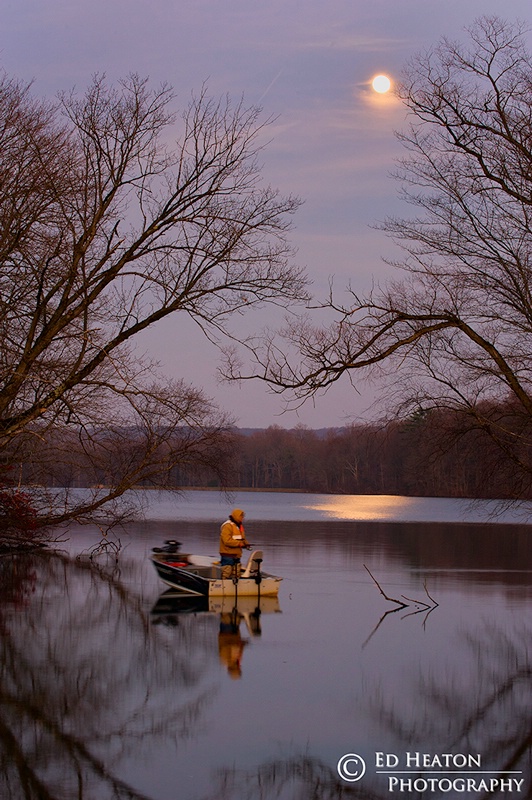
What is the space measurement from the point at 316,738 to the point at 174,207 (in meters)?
11.8

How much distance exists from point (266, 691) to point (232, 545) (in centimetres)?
781

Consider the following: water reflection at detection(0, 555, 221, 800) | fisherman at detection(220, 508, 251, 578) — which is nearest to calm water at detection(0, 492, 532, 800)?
water reflection at detection(0, 555, 221, 800)

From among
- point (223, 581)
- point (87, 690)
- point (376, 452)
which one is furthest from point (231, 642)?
point (376, 452)

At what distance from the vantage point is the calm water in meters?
8.82

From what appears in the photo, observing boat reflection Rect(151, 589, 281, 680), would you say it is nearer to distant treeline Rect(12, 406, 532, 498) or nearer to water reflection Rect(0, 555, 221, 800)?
water reflection Rect(0, 555, 221, 800)

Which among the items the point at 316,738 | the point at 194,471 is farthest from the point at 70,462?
the point at 316,738

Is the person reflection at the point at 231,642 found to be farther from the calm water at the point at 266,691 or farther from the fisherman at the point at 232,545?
the fisherman at the point at 232,545

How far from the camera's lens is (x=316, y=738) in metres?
10.1

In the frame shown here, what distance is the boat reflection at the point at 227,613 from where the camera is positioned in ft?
48.5

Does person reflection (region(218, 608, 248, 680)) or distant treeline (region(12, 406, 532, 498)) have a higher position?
distant treeline (region(12, 406, 532, 498))

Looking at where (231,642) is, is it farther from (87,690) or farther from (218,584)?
(218,584)

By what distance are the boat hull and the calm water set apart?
461mm

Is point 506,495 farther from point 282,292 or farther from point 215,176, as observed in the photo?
point 215,176

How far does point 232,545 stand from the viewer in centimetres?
1983
